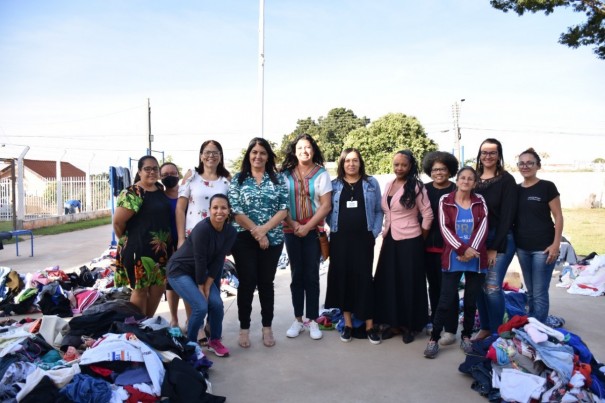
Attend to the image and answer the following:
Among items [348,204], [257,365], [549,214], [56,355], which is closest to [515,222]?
[549,214]

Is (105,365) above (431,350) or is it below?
above

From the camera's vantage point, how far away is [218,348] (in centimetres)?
398

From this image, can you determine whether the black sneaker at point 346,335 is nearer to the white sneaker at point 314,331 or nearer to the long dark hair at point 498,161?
the white sneaker at point 314,331

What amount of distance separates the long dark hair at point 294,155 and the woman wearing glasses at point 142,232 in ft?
3.75

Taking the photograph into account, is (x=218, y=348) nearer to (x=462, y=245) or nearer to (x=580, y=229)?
(x=462, y=245)

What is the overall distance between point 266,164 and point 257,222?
0.54 meters

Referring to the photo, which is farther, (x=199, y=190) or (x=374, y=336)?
(x=374, y=336)

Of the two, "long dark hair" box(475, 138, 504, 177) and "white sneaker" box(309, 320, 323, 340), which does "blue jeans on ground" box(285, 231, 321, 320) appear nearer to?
"white sneaker" box(309, 320, 323, 340)

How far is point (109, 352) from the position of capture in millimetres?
3025

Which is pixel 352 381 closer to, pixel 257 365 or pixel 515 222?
pixel 257 365

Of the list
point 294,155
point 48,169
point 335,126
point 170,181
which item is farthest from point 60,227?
point 335,126

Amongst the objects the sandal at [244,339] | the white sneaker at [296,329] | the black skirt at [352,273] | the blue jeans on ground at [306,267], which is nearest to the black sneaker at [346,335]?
the black skirt at [352,273]

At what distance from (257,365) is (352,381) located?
0.79 m

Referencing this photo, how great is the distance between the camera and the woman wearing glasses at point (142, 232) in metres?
4.04
